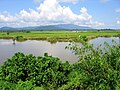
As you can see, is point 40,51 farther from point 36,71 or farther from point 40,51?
point 36,71

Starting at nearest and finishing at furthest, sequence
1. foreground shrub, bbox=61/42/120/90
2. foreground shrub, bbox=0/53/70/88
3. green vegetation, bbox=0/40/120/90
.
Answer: foreground shrub, bbox=61/42/120/90 → green vegetation, bbox=0/40/120/90 → foreground shrub, bbox=0/53/70/88

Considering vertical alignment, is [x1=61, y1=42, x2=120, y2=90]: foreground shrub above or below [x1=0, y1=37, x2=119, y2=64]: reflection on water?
above

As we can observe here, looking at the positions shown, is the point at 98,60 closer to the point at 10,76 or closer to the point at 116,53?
the point at 116,53

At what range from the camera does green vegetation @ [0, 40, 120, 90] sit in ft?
35.4

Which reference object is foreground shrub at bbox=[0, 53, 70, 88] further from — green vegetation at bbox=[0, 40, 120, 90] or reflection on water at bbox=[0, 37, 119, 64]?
reflection on water at bbox=[0, 37, 119, 64]

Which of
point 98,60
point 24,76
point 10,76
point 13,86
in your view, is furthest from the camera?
point 24,76

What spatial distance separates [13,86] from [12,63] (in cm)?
435

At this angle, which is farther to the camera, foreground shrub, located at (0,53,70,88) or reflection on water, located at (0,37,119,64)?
reflection on water, located at (0,37,119,64)

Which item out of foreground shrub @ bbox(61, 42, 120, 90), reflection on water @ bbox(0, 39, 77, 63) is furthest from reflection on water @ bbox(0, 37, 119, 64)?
foreground shrub @ bbox(61, 42, 120, 90)

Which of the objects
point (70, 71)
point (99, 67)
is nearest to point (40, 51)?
point (70, 71)

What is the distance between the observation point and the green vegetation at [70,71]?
10.8 m

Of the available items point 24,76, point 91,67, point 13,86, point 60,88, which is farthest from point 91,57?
point 24,76

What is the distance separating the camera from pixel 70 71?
61.8ft

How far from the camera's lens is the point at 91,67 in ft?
36.7
